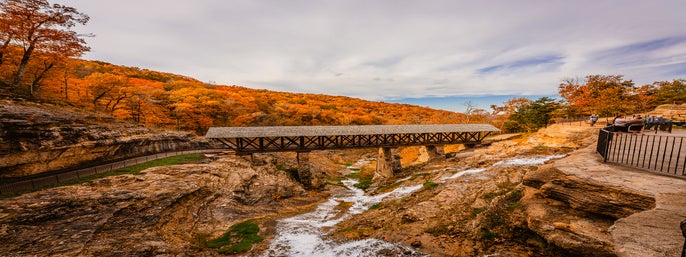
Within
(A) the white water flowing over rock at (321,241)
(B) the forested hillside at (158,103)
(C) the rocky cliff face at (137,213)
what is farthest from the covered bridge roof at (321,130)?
(B) the forested hillside at (158,103)

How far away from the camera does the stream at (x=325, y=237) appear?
8.37 m

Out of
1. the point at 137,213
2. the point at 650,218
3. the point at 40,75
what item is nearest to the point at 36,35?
the point at 40,75

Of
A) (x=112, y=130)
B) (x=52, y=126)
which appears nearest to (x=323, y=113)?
(x=112, y=130)

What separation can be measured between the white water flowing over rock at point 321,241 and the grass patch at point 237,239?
3.00ft

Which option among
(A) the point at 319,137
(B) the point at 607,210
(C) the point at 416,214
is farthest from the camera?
(A) the point at 319,137

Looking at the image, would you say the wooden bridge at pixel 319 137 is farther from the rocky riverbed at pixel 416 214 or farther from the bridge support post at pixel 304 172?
the rocky riverbed at pixel 416 214

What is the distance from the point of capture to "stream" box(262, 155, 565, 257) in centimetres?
837

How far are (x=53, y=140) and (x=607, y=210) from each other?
21476 millimetres

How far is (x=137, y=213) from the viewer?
31.3 ft

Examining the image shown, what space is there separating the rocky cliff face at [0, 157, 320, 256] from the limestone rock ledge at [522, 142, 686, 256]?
10.9 meters

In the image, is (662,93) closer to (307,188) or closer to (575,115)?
(575,115)

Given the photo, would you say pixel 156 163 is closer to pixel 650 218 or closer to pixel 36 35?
pixel 36 35

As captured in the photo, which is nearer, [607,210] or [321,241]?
[607,210]

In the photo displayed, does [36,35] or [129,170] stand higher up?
[36,35]
